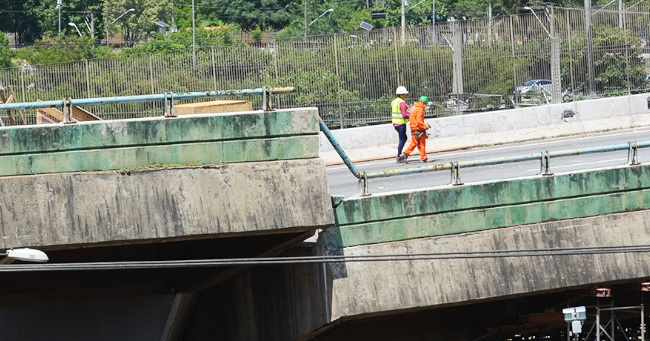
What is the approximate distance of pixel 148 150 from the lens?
909cm

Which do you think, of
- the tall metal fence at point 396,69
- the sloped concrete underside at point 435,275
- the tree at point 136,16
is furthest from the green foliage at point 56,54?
the tree at point 136,16

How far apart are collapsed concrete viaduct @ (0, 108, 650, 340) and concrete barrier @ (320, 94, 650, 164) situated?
811 cm

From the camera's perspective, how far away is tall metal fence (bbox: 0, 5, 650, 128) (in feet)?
71.4

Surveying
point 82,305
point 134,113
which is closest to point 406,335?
point 82,305

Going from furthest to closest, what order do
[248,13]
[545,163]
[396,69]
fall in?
[248,13] < [396,69] < [545,163]

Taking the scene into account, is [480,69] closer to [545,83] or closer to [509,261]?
[545,83]

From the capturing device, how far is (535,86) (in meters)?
26.5

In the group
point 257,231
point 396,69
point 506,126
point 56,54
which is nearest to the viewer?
point 257,231

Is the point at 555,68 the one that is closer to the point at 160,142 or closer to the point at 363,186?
the point at 363,186

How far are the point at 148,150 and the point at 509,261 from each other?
483cm

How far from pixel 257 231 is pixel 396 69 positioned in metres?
15.4

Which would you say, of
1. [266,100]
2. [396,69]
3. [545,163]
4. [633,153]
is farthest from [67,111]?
[396,69]

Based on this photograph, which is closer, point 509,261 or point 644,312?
point 509,261

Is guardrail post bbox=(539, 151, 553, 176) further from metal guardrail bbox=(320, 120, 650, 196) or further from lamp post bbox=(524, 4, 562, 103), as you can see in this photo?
lamp post bbox=(524, 4, 562, 103)
